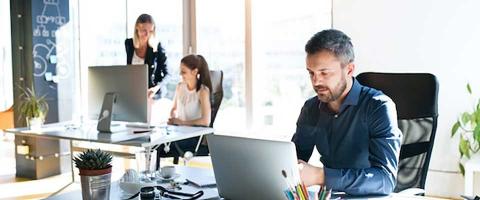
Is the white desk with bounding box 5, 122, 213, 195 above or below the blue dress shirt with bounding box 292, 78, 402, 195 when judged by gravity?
below

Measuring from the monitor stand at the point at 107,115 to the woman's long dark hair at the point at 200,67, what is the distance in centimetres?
75

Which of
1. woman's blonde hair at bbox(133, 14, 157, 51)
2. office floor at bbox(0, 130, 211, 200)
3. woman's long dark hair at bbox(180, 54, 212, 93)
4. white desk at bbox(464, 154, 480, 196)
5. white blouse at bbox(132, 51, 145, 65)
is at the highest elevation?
woman's blonde hair at bbox(133, 14, 157, 51)

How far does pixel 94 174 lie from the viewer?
62.6 inches

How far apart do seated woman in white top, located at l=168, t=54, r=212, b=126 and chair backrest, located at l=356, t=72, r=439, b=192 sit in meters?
1.82

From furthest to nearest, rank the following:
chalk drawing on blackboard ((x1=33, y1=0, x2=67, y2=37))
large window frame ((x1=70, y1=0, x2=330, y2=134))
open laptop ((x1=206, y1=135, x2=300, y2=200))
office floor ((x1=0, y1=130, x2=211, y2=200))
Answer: large window frame ((x1=70, y1=0, x2=330, y2=134)) < chalk drawing on blackboard ((x1=33, y1=0, x2=67, y2=37)) < office floor ((x1=0, y1=130, x2=211, y2=200)) < open laptop ((x1=206, y1=135, x2=300, y2=200))

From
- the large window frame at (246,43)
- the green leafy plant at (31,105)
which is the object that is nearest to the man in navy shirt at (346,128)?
the green leafy plant at (31,105)

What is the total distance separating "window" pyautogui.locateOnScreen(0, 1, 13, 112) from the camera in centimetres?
572

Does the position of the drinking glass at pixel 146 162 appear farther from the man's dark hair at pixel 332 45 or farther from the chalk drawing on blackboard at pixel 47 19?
the chalk drawing on blackboard at pixel 47 19

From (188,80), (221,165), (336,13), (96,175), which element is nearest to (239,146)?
(221,165)

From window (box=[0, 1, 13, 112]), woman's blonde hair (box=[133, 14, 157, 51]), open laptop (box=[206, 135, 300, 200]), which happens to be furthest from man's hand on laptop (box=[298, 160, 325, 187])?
window (box=[0, 1, 13, 112])

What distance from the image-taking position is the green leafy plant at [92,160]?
159 centimetres

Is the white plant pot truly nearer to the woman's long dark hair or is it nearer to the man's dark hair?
the woman's long dark hair

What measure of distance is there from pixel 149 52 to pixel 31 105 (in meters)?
1.06

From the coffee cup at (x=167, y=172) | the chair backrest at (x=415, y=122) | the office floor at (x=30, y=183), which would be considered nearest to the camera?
the coffee cup at (x=167, y=172)
